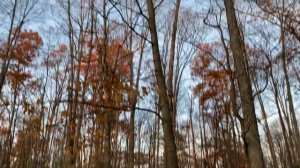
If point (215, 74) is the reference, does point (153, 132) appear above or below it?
below

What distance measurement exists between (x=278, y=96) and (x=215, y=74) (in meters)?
3.84

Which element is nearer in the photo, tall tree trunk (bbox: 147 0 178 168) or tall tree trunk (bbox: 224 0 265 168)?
tall tree trunk (bbox: 147 0 178 168)

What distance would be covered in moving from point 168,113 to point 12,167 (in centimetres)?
2120

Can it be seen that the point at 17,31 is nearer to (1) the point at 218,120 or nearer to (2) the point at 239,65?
(2) the point at 239,65

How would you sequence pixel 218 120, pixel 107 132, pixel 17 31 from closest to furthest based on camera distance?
pixel 107 132, pixel 17 31, pixel 218 120

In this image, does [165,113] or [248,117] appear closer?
[165,113]

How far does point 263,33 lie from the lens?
43.0 ft

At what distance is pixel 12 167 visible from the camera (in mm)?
20562

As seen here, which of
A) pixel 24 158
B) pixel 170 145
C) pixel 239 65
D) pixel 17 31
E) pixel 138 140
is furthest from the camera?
pixel 138 140

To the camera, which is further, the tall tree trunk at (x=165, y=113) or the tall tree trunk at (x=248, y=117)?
the tall tree trunk at (x=248, y=117)

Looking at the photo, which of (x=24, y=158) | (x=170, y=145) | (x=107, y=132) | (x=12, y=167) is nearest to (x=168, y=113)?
(x=170, y=145)

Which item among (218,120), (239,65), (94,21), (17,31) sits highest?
(17,31)

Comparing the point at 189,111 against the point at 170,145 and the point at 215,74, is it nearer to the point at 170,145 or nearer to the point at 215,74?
the point at 215,74

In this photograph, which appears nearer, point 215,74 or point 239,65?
point 239,65
